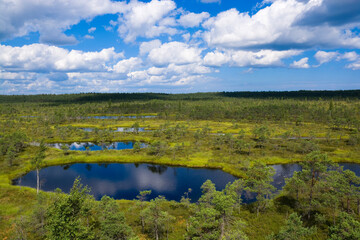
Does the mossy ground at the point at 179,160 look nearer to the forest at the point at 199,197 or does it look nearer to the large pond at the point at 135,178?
the forest at the point at 199,197

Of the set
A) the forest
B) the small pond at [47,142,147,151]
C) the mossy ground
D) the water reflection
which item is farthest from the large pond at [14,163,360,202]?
the small pond at [47,142,147,151]

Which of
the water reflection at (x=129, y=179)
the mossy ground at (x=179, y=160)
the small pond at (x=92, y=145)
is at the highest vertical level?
the mossy ground at (x=179, y=160)

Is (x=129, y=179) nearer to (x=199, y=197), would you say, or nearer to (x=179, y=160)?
(x=179, y=160)

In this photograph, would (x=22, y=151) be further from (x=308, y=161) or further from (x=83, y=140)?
(x=308, y=161)

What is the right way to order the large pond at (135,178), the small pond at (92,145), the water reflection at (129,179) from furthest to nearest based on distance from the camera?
1. the small pond at (92,145)
2. the large pond at (135,178)
3. the water reflection at (129,179)

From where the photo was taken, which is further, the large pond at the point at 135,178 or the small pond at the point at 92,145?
the small pond at the point at 92,145

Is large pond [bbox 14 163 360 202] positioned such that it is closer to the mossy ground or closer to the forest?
the forest

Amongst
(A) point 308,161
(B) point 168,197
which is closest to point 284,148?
(A) point 308,161

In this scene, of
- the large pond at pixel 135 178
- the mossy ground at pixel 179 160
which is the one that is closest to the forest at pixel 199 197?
the mossy ground at pixel 179 160
